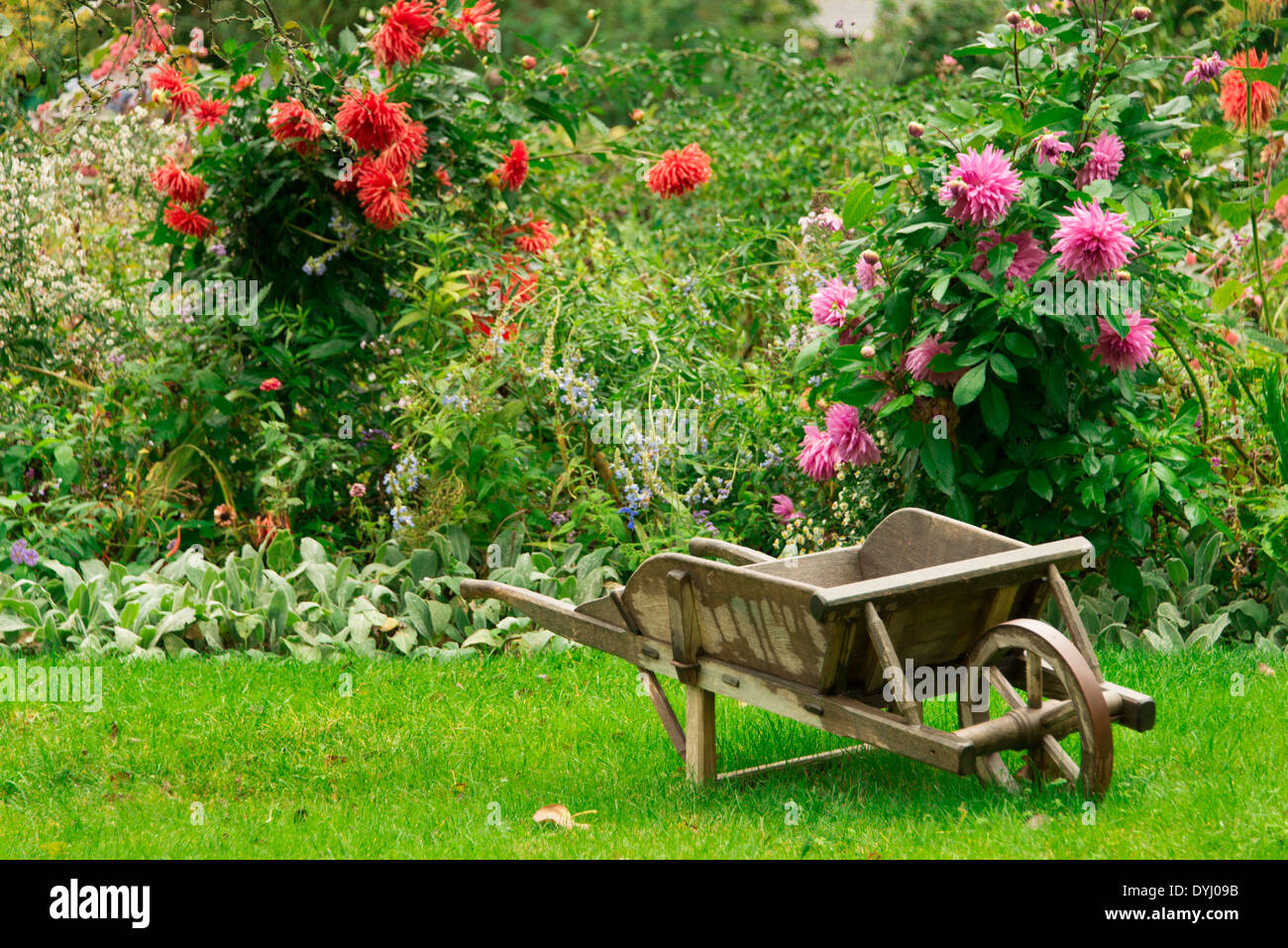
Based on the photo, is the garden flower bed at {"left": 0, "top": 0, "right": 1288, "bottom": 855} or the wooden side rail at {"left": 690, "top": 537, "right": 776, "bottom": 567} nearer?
the wooden side rail at {"left": 690, "top": 537, "right": 776, "bottom": 567}

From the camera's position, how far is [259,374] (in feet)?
18.3

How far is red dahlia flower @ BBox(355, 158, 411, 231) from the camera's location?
534 centimetres

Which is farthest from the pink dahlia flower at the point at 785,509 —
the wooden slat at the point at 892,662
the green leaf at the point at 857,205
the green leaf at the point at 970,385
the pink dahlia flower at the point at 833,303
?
the wooden slat at the point at 892,662

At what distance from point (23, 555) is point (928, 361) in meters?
3.47

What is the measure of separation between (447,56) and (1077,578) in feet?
11.1

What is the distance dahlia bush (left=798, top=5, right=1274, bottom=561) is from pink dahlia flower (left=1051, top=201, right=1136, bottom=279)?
A: 0.06 metres

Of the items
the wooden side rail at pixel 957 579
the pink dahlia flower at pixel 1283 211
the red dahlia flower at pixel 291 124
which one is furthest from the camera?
the pink dahlia flower at pixel 1283 211

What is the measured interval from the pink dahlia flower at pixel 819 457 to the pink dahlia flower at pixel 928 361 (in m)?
0.43

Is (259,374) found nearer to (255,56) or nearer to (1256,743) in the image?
(255,56)

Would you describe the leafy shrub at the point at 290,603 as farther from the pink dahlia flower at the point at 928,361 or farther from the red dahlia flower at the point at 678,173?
the red dahlia flower at the point at 678,173

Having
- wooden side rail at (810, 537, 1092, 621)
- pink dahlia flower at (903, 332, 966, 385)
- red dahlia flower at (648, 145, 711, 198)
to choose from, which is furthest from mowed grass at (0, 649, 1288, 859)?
red dahlia flower at (648, 145, 711, 198)

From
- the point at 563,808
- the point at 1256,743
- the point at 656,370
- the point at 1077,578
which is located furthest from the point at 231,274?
the point at 1256,743

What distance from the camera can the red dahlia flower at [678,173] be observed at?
19.2 feet

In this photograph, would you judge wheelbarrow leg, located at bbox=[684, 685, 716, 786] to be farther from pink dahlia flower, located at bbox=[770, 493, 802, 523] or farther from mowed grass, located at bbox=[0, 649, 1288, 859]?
pink dahlia flower, located at bbox=[770, 493, 802, 523]
